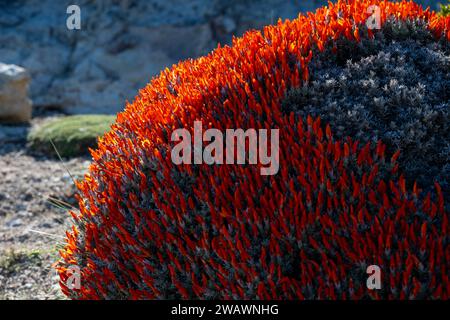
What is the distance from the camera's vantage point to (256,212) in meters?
2.84

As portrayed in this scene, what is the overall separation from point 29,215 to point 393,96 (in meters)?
4.47

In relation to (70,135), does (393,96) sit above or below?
below

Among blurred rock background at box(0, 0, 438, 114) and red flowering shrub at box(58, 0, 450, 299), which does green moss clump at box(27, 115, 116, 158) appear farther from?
red flowering shrub at box(58, 0, 450, 299)

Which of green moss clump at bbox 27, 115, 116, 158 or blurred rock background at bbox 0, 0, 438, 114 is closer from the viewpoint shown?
green moss clump at bbox 27, 115, 116, 158

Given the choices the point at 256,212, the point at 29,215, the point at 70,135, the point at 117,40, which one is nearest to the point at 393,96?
the point at 256,212

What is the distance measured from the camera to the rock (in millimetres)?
8617

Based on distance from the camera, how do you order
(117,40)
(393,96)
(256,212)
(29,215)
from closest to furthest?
1. (256,212)
2. (393,96)
3. (29,215)
4. (117,40)

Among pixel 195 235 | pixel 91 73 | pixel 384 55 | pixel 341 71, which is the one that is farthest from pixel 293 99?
pixel 91 73

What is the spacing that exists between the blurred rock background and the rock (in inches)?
52.7

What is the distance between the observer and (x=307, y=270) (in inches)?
107

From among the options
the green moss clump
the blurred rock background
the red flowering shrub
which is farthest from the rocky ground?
the blurred rock background

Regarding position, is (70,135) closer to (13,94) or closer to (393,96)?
(13,94)
